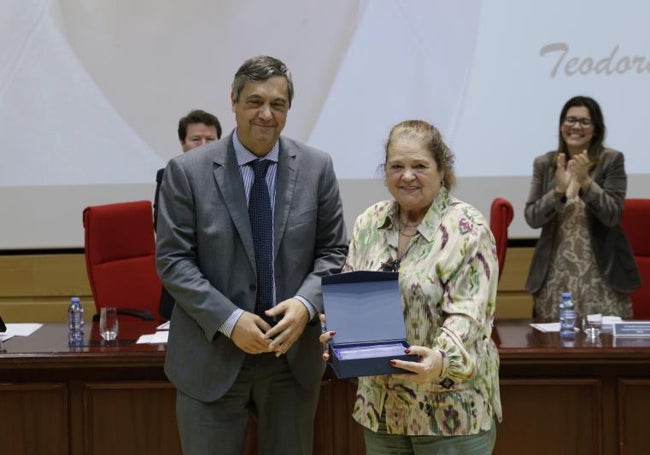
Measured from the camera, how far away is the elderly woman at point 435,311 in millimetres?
1807

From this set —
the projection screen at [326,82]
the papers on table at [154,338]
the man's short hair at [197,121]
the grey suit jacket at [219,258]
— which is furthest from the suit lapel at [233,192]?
the projection screen at [326,82]

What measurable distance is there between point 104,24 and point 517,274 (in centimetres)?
274

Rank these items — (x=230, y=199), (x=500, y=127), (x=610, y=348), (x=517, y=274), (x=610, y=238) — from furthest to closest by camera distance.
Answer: (x=517, y=274), (x=500, y=127), (x=610, y=238), (x=610, y=348), (x=230, y=199)

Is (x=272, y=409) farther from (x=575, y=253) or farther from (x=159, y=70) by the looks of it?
(x=159, y=70)

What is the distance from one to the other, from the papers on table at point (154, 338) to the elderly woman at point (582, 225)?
1595 millimetres

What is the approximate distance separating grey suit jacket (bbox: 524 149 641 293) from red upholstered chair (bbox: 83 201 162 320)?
169 centimetres

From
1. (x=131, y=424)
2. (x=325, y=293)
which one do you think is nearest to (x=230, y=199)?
(x=325, y=293)

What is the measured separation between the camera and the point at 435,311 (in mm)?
1849

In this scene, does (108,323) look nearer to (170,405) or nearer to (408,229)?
(170,405)

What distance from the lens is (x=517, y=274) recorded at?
192 inches

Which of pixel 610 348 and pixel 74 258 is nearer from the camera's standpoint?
pixel 610 348

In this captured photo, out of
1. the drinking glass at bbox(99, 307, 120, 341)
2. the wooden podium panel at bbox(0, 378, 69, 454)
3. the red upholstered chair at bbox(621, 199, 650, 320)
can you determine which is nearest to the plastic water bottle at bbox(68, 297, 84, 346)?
the drinking glass at bbox(99, 307, 120, 341)

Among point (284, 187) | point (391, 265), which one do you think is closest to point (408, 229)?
point (391, 265)

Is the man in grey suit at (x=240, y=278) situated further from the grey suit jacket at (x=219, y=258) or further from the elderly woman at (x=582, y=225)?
the elderly woman at (x=582, y=225)
